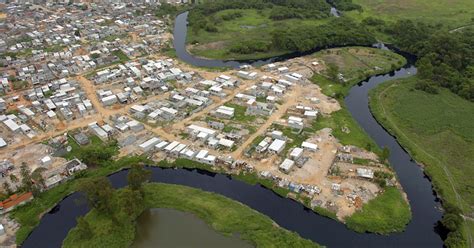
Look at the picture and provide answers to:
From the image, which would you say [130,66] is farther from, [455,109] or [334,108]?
[455,109]

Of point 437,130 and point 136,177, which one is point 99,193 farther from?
point 437,130

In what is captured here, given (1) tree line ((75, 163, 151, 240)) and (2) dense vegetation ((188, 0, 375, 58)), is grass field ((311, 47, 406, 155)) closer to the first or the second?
(2) dense vegetation ((188, 0, 375, 58))

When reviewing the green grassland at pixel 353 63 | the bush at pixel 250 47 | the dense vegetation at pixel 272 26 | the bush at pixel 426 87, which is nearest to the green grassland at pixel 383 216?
the green grassland at pixel 353 63

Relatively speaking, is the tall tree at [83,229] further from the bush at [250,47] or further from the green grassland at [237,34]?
the bush at [250,47]

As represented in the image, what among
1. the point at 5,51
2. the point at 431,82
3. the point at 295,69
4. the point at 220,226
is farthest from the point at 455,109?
the point at 5,51

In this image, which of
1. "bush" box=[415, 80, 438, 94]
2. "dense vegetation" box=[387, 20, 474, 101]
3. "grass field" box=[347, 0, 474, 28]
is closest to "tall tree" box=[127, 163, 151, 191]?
"bush" box=[415, 80, 438, 94]

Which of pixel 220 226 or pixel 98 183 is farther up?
pixel 98 183
